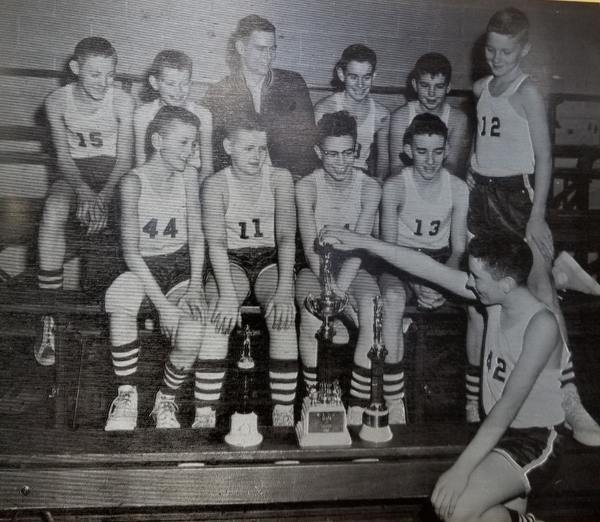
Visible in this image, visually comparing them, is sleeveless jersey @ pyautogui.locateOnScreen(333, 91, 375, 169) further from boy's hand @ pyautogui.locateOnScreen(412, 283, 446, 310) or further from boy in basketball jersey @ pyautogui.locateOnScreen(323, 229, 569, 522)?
boy's hand @ pyautogui.locateOnScreen(412, 283, 446, 310)

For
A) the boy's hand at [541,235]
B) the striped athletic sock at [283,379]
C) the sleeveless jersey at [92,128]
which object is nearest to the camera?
the sleeveless jersey at [92,128]

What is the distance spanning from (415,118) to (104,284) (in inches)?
50.1

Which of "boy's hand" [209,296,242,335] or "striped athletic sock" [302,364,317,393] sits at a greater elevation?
"boy's hand" [209,296,242,335]

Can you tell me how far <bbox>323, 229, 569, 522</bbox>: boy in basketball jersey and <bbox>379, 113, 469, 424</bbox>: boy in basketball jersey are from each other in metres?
0.05

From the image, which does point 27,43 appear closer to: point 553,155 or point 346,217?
point 346,217

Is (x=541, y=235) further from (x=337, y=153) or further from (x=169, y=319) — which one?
(x=169, y=319)

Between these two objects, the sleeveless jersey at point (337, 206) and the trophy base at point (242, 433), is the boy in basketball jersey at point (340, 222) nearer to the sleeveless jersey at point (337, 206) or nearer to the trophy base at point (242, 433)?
the sleeveless jersey at point (337, 206)

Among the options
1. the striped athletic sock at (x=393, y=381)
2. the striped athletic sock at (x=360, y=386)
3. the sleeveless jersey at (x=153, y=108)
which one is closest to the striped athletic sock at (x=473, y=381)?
the striped athletic sock at (x=393, y=381)

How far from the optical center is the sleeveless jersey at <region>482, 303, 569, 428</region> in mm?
2051

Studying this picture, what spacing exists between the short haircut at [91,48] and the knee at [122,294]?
30.0 inches

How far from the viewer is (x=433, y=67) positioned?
81.4 inches

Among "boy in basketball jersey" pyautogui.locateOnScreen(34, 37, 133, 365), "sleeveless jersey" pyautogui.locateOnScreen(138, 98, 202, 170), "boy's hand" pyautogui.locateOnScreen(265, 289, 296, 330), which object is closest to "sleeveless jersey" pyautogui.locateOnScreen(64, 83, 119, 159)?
"boy in basketball jersey" pyautogui.locateOnScreen(34, 37, 133, 365)

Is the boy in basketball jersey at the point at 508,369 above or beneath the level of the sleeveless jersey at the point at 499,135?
beneath

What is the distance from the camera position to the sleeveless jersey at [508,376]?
2051 millimetres
